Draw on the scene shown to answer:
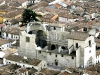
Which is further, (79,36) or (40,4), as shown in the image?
(40,4)

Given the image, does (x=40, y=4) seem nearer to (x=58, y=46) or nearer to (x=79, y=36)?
(x=58, y=46)

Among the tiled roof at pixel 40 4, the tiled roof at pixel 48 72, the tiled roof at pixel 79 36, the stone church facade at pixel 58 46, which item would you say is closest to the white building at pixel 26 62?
the tiled roof at pixel 48 72

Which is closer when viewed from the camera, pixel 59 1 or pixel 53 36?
pixel 53 36

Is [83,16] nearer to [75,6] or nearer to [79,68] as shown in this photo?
[75,6]

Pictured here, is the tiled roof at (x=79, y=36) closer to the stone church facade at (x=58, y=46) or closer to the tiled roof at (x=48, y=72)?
the stone church facade at (x=58, y=46)

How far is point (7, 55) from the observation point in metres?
51.8

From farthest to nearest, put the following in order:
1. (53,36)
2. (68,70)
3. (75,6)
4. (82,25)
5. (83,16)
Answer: (75,6) < (83,16) < (82,25) < (53,36) < (68,70)

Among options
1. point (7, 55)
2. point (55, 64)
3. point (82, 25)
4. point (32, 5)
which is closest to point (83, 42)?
point (55, 64)

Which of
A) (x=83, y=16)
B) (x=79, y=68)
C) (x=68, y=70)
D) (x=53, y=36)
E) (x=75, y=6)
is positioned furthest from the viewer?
(x=75, y=6)

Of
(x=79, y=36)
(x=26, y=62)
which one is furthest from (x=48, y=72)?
(x=79, y=36)

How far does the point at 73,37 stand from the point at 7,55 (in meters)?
8.99

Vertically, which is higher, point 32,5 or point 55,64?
point 32,5

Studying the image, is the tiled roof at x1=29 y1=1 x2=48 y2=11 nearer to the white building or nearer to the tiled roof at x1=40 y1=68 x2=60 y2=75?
the white building

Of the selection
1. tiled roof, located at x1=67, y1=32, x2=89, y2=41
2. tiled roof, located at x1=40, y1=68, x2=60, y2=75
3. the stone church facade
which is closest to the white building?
tiled roof, located at x1=40, y1=68, x2=60, y2=75
